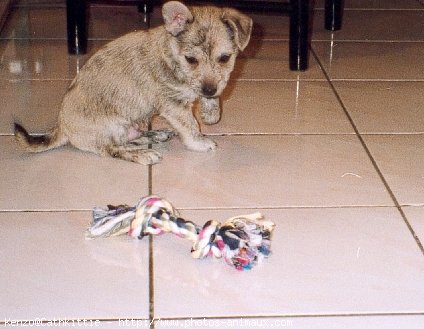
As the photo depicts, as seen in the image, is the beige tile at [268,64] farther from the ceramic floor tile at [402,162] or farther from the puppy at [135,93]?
the puppy at [135,93]

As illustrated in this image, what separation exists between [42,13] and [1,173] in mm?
1789

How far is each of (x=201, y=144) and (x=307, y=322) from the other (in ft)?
2.93

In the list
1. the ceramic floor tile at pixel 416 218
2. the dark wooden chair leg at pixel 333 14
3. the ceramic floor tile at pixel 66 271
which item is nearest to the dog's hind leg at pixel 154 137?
the ceramic floor tile at pixel 66 271

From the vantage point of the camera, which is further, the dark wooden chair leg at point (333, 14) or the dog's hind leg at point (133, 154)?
the dark wooden chair leg at point (333, 14)

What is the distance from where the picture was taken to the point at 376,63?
3115 millimetres

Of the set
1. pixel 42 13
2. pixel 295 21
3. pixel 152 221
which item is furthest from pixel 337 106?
pixel 42 13

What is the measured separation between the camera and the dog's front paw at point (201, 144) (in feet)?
7.50

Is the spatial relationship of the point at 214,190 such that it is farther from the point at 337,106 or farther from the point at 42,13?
the point at 42,13

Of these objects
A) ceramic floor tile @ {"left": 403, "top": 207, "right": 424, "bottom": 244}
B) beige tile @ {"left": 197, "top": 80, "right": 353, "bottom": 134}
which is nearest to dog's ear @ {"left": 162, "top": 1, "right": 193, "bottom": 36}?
beige tile @ {"left": 197, "top": 80, "right": 353, "bottom": 134}

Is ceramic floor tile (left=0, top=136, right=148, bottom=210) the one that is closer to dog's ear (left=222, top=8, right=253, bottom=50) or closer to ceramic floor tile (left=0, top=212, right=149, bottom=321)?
ceramic floor tile (left=0, top=212, right=149, bottom=321)

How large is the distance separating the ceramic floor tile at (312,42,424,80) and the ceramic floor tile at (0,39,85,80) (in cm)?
103

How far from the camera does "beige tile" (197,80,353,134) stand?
2482mm

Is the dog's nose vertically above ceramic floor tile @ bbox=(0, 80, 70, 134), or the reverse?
the dog's nose

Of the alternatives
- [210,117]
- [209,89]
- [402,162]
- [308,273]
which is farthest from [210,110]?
[308,273]
